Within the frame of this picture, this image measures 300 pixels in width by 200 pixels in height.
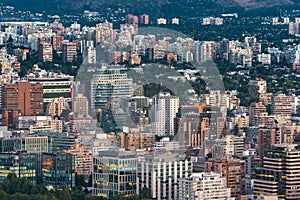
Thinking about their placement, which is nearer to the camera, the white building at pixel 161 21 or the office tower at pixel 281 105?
the office tower at pixel 281 105

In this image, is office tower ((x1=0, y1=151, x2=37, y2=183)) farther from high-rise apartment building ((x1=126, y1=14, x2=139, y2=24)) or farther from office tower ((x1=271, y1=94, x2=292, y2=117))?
high-rise apartment building ((x1=126, y1=14, x2=139, y2=24))

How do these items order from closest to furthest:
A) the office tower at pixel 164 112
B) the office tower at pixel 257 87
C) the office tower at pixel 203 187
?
the office tower at pixel 203 187
the office tower at pixel 164 112
the office tower at pixel 257 87

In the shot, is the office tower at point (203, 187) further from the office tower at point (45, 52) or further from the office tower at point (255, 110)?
the office tower at point (45, 52)

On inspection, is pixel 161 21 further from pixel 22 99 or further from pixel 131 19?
pixel 22 99

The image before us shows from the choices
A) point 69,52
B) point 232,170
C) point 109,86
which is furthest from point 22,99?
point 232,170

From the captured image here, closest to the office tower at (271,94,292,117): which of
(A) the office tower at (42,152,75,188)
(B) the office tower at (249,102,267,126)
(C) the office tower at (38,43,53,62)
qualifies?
(B) the office tower at (249,102,267,126)

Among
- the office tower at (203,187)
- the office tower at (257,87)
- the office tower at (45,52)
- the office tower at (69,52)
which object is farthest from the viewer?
the office tower at (45,52)

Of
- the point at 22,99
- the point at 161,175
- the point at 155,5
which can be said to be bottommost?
the point at 161,175

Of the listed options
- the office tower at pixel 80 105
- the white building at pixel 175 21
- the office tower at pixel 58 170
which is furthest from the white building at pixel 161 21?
the office tower at pixel 58 170
